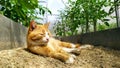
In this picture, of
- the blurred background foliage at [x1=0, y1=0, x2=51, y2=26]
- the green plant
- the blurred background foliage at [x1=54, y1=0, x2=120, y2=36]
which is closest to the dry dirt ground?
the blurred background foliage at [x1=0, y1=0, x2=51, y2=26]

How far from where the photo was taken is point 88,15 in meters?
7.21

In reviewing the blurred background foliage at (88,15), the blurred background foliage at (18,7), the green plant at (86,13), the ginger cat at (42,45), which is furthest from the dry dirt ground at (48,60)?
the green plant at (86,13)

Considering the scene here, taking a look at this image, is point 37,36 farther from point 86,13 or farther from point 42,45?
point 86,13

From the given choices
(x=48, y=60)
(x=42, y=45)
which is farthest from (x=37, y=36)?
(x=48, y=60)

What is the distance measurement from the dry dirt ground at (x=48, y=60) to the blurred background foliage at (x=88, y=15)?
1215mm

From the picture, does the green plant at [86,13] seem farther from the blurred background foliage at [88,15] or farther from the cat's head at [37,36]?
the cat's head at [37,36]

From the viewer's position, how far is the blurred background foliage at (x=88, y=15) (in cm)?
627

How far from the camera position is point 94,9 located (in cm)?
689

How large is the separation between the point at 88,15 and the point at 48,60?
3.81 metres

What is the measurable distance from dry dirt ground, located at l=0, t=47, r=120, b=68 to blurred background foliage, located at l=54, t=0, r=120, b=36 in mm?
1215

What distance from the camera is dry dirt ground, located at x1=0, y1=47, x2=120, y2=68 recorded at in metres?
3.24

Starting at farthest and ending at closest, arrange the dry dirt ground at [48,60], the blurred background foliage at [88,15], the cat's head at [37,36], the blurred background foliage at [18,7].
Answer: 1. the blurred background foliage at [88,15]
2. the cat's head at [37,36]
3. the dry dirt ground at [48,60]
4. the blurred background foliage at [18,7]

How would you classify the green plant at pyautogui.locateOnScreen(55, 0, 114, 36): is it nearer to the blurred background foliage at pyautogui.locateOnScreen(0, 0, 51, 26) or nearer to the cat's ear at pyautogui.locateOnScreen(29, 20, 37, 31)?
the blurred background foliage at pyautogui.locateOnScreen(0, 0, 51, 26)

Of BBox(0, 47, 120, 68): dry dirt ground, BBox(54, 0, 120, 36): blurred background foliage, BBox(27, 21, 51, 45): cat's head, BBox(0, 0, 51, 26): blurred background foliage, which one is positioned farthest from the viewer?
BBox(54, 0, 120, 36): blurred background foliage
